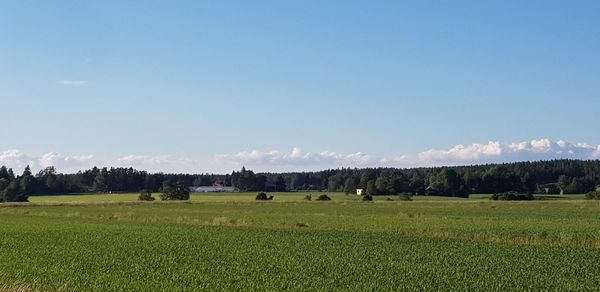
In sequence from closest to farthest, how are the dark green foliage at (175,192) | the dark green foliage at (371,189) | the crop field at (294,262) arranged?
1. the crop field at (294,262)
2. the dark green foliage at (175,192)
3. the dark green foliage at (371,189)

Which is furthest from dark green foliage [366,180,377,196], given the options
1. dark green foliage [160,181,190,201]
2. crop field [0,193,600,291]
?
crop field [0,193,600,291]

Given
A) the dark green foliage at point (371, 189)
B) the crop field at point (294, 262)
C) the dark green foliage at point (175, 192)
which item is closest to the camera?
the crop field at point (294, 262)

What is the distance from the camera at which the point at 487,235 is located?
40656 millimetres

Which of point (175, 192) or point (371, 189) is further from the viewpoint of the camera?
point (371, 189)

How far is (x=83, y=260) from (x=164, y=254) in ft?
12.4

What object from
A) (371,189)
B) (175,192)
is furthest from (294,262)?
(371,189)

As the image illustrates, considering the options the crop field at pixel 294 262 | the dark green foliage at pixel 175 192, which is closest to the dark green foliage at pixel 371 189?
the dark green foliage at pixel 175 192

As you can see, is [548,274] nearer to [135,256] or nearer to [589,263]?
[589,263]

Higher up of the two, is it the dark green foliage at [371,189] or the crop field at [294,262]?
the dark green foliage at [371,189]

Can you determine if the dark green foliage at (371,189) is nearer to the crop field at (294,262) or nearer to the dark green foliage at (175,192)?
the dark green foliage at (175,192)


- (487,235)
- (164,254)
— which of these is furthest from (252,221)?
(164,254)

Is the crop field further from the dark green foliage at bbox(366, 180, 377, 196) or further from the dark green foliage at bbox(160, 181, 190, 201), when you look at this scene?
the dark green foliage at bbox(366, 180, 377, 196)

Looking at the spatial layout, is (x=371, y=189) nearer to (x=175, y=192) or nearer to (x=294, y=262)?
(x=175, y=192)

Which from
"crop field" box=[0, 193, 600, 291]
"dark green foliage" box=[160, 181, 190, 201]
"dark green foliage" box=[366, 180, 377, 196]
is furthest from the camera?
"dark green foliage" box=[366, 180, 377, 196]
